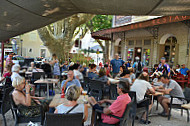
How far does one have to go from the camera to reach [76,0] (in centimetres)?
302

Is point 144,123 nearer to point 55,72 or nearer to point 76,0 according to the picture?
point 76,0

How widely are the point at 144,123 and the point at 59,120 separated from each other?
287 cm

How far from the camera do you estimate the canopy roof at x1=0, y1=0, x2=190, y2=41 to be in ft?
8.93

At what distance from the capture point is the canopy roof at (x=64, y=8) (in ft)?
8.93

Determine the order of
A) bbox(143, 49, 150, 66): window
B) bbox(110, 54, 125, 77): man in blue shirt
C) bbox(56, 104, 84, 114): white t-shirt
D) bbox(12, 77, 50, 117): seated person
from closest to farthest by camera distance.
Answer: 1. bbox(56, 104, 84, 114): white t-shirt
2. bbox(12, 77, 50, 117): seated person
3. bbox(110, 54, 125, 77): man in blue shirt
4. bbox(143, 49, 150, 66): window

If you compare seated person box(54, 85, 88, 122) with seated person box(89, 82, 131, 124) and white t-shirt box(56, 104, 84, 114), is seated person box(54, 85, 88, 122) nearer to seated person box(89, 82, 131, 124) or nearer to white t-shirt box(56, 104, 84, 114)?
white t-shirt box(56, 104, 84, 114)

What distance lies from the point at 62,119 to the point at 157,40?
1170cm

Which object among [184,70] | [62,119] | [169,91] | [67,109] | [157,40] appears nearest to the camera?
[62,119]

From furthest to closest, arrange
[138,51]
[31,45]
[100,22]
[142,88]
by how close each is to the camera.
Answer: [31,45] → [100,22] → [138,51] → [142,88]

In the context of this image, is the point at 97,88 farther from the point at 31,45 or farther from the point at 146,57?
the point at 31,45

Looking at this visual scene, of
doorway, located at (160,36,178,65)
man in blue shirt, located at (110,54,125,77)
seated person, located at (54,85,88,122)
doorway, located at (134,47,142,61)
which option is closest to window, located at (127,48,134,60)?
doorway, located at (134,47,142,61)

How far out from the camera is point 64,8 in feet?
11.6

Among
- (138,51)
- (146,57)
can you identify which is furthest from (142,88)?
(138,51)

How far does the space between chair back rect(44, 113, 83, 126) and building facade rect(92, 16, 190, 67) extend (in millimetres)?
7740
